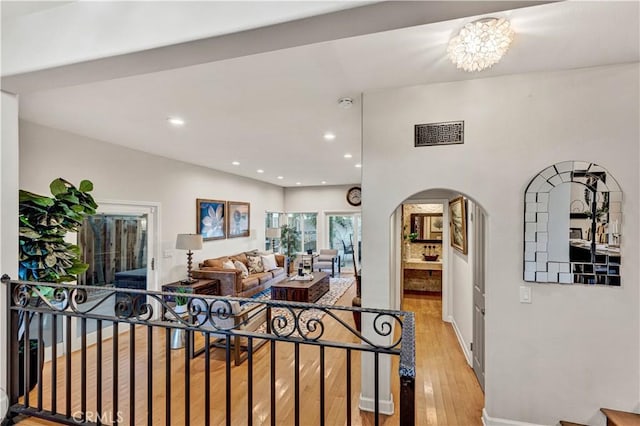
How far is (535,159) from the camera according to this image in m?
2.19

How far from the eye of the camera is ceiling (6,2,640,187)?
A: 171 centimetres

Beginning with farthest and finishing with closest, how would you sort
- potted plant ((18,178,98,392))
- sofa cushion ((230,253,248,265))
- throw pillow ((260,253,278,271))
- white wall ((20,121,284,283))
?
1. throw pillow ((260,253,278,271))
2. sofa cushion ((230,253,248,265))
3. white wall ((20,121,284,283))
4. potted plant ((18,178,98,392))

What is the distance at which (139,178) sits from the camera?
15.4ft

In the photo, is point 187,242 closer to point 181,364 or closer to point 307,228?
point 181,364

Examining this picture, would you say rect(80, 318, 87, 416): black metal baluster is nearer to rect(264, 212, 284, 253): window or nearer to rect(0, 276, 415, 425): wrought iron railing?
rect(0, 276, 415, 425): wrought iron railing

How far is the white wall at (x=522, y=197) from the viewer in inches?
81.1

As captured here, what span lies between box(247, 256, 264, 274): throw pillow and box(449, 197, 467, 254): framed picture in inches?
170

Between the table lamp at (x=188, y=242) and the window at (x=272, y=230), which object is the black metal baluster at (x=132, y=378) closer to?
the table lamp at (x=188, y=242)

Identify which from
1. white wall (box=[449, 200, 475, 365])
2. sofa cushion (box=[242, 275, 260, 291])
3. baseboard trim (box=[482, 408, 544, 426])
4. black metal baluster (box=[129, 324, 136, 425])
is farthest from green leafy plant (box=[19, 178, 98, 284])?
white wall (box=[449, 200, 475, 365])

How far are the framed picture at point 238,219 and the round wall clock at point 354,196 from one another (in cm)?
306

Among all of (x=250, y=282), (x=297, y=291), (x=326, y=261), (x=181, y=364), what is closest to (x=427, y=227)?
(x=326, y=261)

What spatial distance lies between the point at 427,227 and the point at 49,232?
6805 mm

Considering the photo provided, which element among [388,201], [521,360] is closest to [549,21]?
[388,201]

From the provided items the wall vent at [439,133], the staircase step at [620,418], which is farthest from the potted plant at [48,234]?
the staircase step at [620,418]
